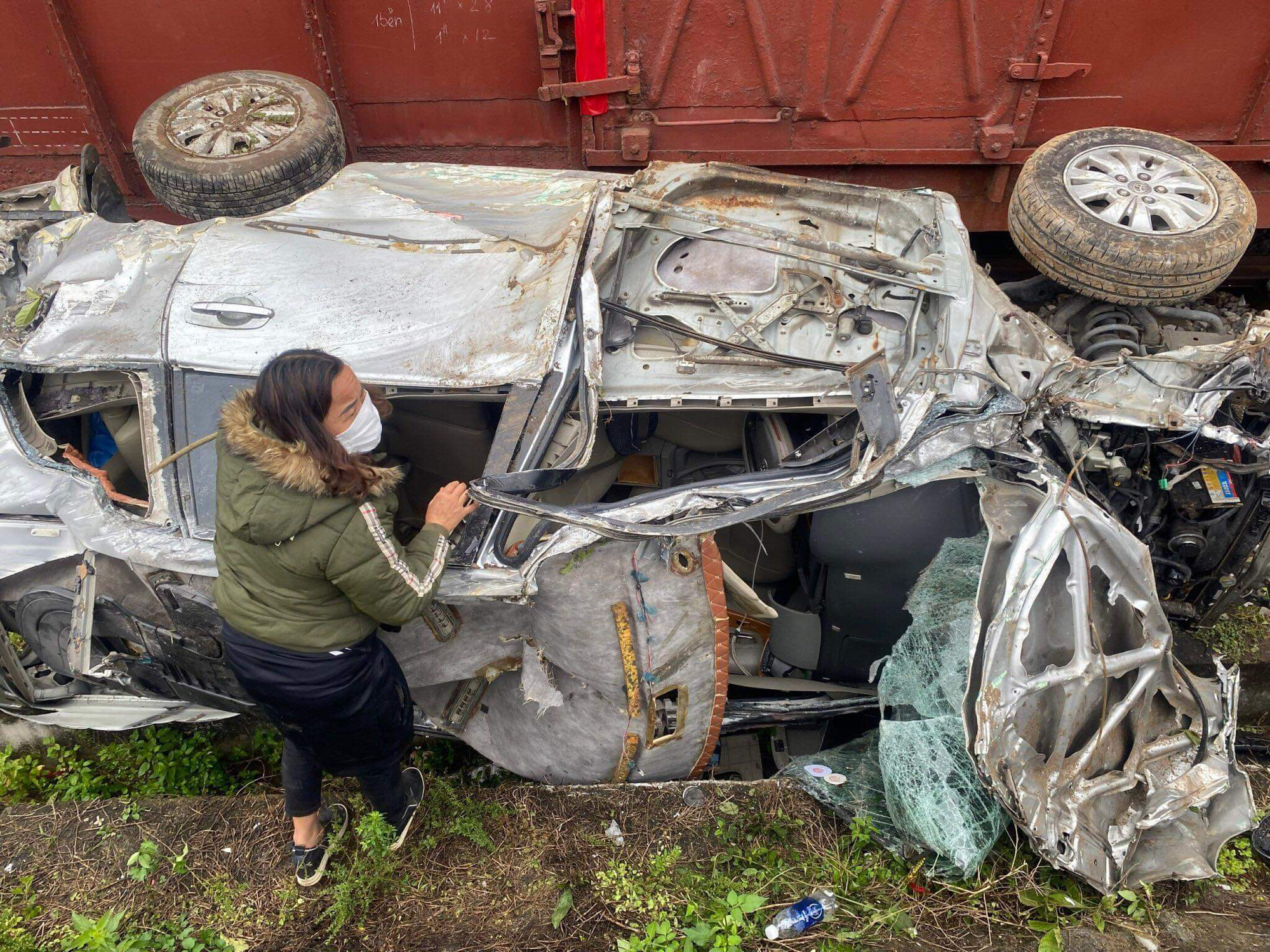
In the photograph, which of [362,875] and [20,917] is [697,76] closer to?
[362,875]

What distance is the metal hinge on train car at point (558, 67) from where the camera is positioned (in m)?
4.68

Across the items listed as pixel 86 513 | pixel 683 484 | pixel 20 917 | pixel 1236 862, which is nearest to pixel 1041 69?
pixel 683 484

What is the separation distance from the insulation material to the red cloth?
3.41 metres

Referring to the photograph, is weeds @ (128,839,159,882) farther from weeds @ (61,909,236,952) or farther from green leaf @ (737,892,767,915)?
green leaf @ (737,892,767,915)

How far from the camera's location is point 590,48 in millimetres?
4727

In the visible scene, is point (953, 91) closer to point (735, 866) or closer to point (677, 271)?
point (677, 271)

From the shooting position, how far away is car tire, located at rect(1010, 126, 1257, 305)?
119 inches

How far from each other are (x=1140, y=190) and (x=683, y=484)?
7.13ft

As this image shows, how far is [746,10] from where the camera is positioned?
4.53 metres

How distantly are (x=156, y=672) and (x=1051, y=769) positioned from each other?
3.09 meters

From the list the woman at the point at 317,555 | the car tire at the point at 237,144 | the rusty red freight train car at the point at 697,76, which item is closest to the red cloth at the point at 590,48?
the rusty red freight train car at the point at 697,76

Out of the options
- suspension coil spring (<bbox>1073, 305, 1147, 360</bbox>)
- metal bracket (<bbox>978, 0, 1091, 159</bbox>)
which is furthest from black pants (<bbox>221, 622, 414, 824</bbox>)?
metal bracket (<bbox>978, 0, 1091, 159</bbox>)

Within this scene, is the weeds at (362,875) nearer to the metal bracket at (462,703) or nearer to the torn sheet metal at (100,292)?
the metal bracket at (462,703)

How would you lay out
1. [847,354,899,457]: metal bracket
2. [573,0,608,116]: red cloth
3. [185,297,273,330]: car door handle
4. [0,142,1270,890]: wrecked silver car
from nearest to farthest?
[847,354,899,457]: metal bracket
[0,142,1270,890]: wrecked silver car
[185,297,273,330]: car door handle
[573,0,608,116]: red cloth
